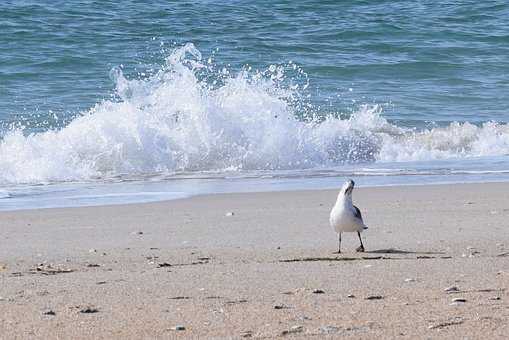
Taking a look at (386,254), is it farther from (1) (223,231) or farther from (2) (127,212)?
(2) (127,212)

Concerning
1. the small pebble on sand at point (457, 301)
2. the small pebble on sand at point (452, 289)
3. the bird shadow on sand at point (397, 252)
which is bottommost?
the bird shadow on sand at point (397, 252)

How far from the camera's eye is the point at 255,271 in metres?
5.41

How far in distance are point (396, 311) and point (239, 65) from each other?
52.5 ft

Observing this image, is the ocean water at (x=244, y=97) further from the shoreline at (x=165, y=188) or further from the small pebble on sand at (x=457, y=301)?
the small pebble on sand at (x=457, y=301)

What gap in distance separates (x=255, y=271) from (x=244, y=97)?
892 centimetres

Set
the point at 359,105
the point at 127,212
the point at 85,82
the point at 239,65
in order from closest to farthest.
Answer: the point at 127,212, the point at 359,105, the point at 85,82, the point at 239,65

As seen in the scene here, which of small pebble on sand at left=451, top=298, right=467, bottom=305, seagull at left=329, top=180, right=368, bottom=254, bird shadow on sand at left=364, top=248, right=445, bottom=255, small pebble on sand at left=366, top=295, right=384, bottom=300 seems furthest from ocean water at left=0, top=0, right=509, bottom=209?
small pebble on sand at left=451, top=298, right=467, bottom=305

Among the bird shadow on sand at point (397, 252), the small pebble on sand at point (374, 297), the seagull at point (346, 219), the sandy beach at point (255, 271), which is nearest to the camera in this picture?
the sandy beach at point (255, 271)

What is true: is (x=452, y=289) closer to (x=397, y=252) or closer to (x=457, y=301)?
(x=457, y=301)

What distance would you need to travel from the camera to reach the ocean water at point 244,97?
1166cm

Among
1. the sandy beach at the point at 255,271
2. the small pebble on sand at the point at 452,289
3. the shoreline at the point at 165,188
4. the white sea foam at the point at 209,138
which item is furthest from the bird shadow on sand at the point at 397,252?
the white sea foam at the point at 209,138

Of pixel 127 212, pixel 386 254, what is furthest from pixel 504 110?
pixel 386 254

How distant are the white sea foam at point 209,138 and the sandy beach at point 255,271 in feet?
12.3

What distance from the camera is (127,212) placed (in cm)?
835
